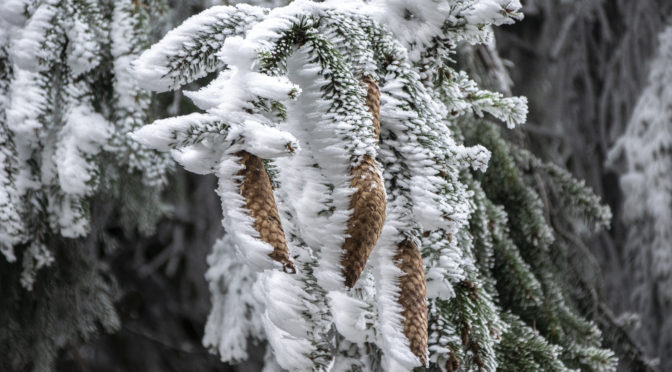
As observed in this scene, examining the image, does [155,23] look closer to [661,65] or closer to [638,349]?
[638,349]

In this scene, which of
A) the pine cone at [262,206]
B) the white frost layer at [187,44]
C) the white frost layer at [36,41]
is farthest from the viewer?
the white frost layer at [36,41]

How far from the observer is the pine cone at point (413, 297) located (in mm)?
648

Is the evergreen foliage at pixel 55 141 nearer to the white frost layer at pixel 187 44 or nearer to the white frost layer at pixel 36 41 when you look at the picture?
the white frost layer at pixel 36 41

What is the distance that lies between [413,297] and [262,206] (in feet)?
0.64

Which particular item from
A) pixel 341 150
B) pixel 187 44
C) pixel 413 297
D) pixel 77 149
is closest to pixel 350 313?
pixel 413 297

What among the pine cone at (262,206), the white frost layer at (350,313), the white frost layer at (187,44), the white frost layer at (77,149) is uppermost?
the white frost layer at (187,44)

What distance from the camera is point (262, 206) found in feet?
1.90

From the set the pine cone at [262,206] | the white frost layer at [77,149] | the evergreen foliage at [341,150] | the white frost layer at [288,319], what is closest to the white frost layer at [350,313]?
the evergreen foliage at [341,150]

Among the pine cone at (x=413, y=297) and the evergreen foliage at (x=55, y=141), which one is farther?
the evergreen foliage at (x=55, y=141)

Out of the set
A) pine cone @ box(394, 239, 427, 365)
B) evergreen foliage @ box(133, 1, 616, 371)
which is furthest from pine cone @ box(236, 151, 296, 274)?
pine cone @ box(394, 239, 427, 365)

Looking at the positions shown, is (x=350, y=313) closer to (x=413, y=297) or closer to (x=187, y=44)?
(x=413, y=297)

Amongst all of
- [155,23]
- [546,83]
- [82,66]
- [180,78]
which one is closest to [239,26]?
[180,78]

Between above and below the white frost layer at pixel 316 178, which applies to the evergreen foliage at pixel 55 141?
below

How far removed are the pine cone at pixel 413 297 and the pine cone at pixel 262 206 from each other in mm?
148
